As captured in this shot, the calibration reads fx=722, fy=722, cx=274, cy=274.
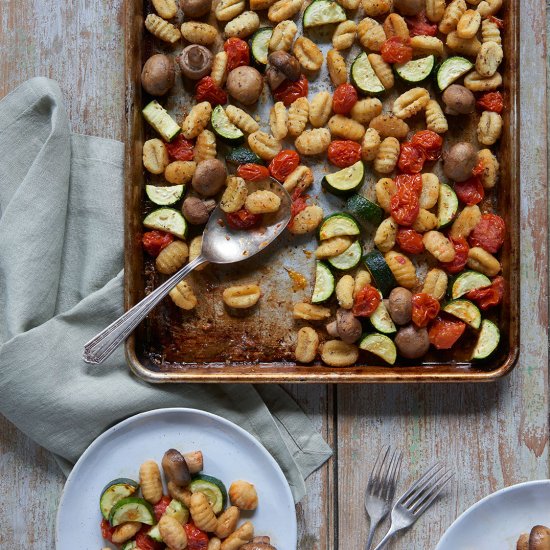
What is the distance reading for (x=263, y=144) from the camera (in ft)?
9.91

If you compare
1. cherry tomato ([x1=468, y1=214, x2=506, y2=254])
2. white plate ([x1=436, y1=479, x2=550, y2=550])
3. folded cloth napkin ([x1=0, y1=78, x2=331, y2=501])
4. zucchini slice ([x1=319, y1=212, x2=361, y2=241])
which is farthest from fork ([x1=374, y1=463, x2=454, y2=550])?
zucchini slice ([x1=319, y1=212, x2=361, y2=241])

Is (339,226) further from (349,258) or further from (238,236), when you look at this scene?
(238,236)

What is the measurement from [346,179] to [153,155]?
81cm

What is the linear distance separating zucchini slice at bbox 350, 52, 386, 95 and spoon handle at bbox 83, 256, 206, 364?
46.0 inches

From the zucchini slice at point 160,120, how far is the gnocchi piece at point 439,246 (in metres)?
1.14

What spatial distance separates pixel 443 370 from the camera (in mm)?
3014

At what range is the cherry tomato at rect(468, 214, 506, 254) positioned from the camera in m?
2.99

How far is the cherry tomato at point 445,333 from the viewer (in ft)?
9.79

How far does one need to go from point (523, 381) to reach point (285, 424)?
1.05 m

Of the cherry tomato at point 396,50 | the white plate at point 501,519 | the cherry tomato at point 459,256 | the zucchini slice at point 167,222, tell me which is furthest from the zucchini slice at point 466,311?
the zucchini slice at point 167,222

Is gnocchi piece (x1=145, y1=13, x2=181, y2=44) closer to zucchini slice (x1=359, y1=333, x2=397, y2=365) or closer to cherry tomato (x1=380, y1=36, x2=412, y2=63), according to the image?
cherry tomato (x1=380, y1=36, x2=412, y2=63)

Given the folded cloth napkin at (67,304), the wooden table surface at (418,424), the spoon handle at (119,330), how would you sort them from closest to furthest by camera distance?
the spoon handle at (119,330), the folded cloth napkin at (67,304), the wooden table surface at (418,424)

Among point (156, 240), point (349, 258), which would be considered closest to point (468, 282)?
point (349, 258)

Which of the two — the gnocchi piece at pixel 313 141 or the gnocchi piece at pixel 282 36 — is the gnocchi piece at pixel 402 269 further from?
the gnocchi piece at pixel 282 36
